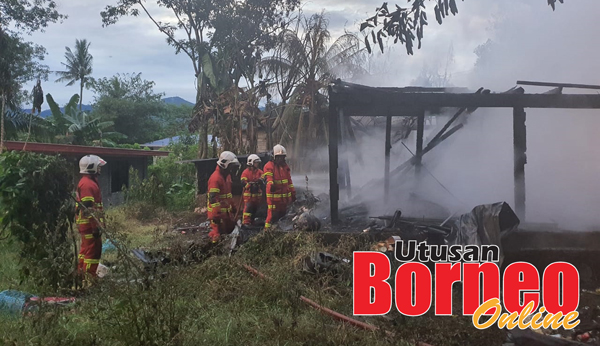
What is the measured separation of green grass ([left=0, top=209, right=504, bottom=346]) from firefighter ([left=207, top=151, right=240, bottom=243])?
1.87m

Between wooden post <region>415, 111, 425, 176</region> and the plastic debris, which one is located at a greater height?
wooden post <region>415, 111, 425, 176</region>

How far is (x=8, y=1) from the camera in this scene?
20.2 metres

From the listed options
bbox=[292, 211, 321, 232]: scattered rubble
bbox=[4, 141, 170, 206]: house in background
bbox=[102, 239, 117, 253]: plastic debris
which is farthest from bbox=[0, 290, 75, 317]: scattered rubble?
bbox=[4, 141, 170, 206]: house in background

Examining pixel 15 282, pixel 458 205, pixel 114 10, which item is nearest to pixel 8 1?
pixel 114 10

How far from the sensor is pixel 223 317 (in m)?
4.64

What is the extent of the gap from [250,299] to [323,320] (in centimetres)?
95

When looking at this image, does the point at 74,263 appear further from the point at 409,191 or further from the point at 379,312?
the point at 409,191

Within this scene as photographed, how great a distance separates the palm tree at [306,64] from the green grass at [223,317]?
9504 mm

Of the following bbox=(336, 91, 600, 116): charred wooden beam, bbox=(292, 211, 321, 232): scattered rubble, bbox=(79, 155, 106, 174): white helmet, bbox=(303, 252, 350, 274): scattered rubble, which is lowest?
bbox=(303, 252, 350, 274): scattered rubble

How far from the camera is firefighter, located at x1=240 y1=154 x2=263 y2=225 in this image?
31.7 feet

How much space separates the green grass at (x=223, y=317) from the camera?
3.62 m

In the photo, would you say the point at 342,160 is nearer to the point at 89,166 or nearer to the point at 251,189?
the point at 251,189

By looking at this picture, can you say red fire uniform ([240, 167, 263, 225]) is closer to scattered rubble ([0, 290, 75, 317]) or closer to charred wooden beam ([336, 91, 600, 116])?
charred wooden beam ([336, 91, 600, 116])

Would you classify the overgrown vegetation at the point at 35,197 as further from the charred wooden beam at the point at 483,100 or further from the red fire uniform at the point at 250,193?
the charred wooden beam at the point at 483,100
